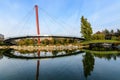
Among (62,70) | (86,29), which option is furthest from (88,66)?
(86,29)

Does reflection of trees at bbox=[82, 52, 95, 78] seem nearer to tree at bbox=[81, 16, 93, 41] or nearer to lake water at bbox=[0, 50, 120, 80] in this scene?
lake water at bbox=[0, 50, 120, 80]

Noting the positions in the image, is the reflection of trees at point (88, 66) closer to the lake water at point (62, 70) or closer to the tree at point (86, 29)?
the lake water at point (62, 70)

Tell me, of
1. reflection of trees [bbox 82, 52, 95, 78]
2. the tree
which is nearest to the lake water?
reflection of trees [bbox 82, 52, 95, 78]

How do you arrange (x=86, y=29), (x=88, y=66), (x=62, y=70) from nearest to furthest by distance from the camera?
1. (x=62, y=70)
2. (x=88, y=66)
3. (x=86, y=29)

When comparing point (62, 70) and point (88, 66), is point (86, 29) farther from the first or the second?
point (62, 70)

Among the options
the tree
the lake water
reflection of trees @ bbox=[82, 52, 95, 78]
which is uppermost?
the tree

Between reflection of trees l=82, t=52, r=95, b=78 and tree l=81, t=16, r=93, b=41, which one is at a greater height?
tree l=81, t=16, r=93, b=41

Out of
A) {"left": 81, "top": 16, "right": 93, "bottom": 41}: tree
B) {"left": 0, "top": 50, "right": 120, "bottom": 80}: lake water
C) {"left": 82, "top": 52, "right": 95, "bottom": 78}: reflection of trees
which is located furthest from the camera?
{"left": 81, "top": 16, "right": 93, "bottom": 41}: tree

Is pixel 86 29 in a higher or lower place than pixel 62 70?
higher

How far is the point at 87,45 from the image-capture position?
56.0 metres

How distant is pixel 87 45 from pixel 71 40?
53.1 feet

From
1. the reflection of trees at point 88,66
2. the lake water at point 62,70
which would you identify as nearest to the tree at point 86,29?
the reflection of trees at point 88,66

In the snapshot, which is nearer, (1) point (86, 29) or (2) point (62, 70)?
(2) point (62, 70)

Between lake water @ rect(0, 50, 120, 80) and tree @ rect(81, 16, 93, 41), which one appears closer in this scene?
lake water @ rect(0, 50, 120, 80)
